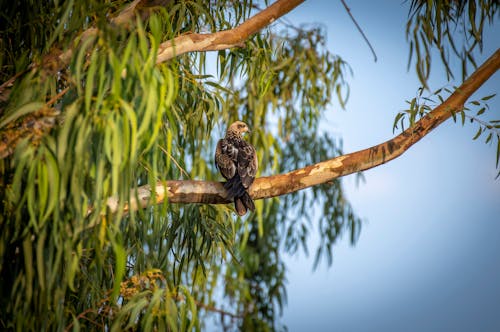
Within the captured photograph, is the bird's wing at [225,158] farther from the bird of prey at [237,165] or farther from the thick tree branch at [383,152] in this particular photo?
the thick tree branch at [383,152]

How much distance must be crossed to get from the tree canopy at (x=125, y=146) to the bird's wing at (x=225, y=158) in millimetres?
202

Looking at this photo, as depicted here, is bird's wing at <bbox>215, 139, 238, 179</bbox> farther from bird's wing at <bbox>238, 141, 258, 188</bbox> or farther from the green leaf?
the green leaf

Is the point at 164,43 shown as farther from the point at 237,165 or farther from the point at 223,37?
the point at 237,165

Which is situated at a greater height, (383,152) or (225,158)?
(225,158)

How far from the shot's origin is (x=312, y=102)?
4.78 m

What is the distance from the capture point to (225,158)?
11.6ft

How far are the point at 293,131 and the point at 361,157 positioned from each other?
267 centimetres

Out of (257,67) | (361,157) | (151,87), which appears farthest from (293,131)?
(151,87)

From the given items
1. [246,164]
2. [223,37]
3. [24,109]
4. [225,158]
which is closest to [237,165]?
[246,164]

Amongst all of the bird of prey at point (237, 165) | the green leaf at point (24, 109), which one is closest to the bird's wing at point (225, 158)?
the bird of prey at point (237, 165)

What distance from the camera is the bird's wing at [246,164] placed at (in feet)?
9.91

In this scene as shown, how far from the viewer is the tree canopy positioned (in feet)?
6.67

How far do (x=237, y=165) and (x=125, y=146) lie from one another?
1.28 meters

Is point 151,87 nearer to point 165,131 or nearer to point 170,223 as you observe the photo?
point 165,131
